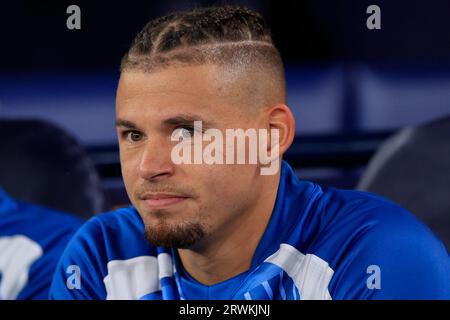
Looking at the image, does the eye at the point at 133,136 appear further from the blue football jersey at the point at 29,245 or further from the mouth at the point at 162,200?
the blue football jersey at the point at 29,245

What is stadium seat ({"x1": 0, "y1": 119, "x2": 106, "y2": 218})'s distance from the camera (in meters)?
1.40

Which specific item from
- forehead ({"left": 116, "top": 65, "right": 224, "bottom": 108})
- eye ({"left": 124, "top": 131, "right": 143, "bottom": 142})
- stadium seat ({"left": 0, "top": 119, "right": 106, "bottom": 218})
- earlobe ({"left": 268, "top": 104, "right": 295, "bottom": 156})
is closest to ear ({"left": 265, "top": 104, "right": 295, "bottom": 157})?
earlobe ({"left": 268, "top": 104, "right": 295, "bottom": 156})

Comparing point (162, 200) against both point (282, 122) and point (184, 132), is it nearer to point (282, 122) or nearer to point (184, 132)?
point (184, 132)

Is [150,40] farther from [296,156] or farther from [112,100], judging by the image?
[296,156]

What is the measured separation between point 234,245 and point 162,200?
0.52ft

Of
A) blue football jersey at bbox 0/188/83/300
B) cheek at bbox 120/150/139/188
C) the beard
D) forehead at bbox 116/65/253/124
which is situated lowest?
blue football jersey at bbox 0/188/83/300

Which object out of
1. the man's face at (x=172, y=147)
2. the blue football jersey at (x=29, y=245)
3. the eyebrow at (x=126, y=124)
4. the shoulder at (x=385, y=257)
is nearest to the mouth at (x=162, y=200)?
the man's face at (x=172, y=147)

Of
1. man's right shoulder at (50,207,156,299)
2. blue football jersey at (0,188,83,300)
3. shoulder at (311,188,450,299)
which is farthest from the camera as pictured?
blue football jersey at (0,188,83,300)

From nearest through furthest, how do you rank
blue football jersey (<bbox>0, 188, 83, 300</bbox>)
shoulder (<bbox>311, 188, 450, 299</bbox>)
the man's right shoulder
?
shoulder (<bbox>311, 188, 450, 299</bbox>) < the man's right shoulder < blue football jersey (<bbox>0, 188, 83, 300</bbox>)

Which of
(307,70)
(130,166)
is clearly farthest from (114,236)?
(307,70)

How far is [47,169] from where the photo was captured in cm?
146

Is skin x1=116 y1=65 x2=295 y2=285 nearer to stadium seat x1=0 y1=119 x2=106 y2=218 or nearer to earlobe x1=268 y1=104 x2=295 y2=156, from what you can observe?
earlobe x1=268 y1=104 x2=295 y2=156

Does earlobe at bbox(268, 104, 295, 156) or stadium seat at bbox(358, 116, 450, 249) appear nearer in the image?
earlobe at bbox(268, 104, 295, 156)

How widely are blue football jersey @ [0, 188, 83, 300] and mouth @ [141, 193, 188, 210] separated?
13.6 inches
